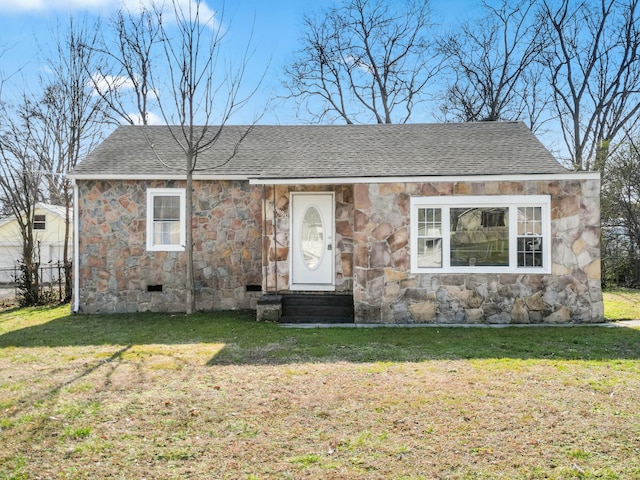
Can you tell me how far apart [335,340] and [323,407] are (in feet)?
10.1

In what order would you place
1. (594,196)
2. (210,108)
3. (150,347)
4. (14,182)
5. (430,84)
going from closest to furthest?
(150,347), (594,196), (210,108), (14,182), (430,84)

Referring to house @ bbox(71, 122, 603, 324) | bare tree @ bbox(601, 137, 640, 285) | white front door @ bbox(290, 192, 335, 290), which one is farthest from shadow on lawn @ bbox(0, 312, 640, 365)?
bare tree @ bbox(601, 137, 640, 285)

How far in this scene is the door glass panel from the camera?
34.6 ft

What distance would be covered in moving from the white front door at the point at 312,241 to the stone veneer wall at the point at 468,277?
1.39m

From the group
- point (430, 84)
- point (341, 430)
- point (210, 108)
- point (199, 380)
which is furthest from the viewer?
point (430, 84)

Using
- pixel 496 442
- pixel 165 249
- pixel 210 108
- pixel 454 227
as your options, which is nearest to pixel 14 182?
pixel 165 249

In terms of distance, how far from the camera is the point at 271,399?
4.86 m

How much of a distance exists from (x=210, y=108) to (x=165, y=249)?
3.28m

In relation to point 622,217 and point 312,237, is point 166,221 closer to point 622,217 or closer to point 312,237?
point 312,237

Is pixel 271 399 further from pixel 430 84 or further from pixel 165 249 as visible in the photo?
pixel 430 84

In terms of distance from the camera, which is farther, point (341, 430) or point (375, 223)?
point (375, 223)

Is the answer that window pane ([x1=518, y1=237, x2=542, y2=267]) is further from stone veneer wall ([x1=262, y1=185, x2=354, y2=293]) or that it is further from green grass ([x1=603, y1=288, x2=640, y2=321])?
stone veneer wall ([x1=262, y1=185, x2=354, y2=293])

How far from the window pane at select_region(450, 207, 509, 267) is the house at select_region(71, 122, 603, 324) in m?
0.03

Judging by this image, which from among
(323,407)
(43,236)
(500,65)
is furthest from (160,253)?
(500,65)
